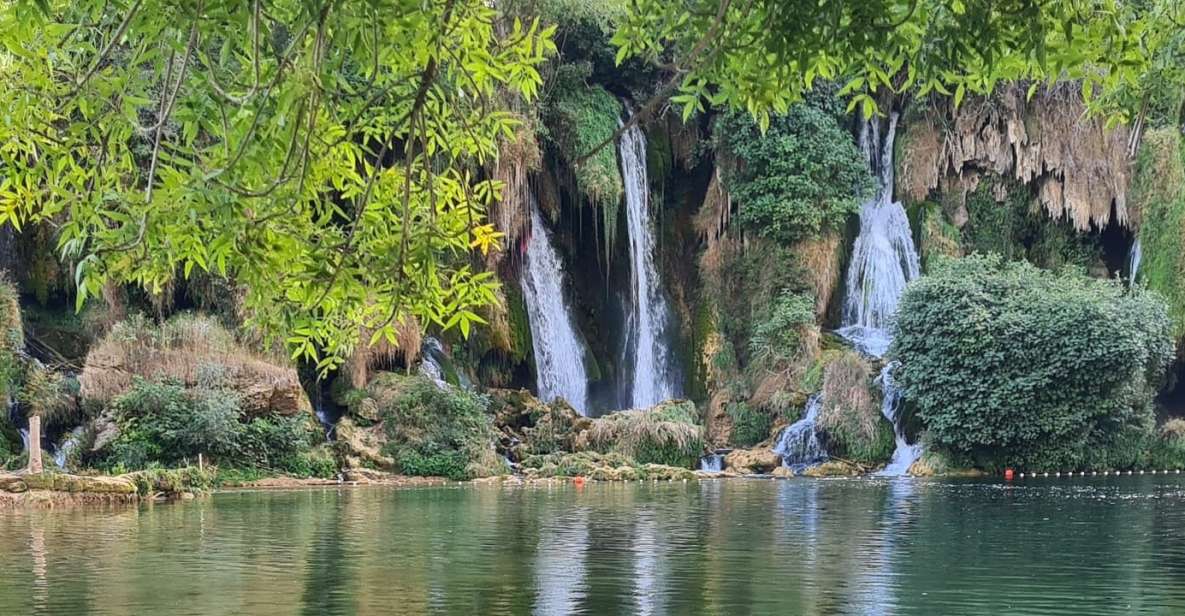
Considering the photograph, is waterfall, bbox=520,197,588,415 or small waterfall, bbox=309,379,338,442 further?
waterfall, bbox=520,197,588,415

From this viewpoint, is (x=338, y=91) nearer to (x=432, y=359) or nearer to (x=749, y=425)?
(x=432, y=359)

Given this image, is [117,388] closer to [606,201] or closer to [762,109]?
[606,201]

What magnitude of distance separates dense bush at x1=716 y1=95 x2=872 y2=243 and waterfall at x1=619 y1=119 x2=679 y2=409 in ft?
8.68

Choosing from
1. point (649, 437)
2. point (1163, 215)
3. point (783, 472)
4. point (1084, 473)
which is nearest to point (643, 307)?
point (649, 437)

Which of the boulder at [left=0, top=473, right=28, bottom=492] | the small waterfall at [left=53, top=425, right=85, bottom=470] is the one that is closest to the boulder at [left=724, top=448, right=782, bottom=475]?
the small waterfall at [left=53, top=425, right=85, bottom=470]

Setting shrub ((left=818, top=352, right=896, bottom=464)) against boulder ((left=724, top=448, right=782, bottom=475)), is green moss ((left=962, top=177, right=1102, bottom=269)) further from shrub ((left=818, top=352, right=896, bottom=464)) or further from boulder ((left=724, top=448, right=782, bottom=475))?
boulder ((left=724, top=448, right=782, bottom=475))

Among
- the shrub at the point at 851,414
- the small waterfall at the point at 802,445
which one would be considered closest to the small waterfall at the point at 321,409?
the small waterfall at the point at 802,445

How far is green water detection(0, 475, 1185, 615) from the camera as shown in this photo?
10.6 metres

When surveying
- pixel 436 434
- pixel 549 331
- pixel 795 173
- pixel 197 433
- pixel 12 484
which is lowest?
pixel 12 484

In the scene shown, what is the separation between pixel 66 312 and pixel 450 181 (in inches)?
1108

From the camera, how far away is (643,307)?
36.4 m

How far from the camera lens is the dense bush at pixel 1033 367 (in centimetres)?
2966

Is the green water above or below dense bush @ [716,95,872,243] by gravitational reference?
below

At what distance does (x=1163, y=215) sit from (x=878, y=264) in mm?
7669
